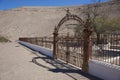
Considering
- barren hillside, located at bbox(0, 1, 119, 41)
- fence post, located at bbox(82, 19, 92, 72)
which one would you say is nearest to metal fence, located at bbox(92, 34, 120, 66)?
fence post, located at bbox(82, 19, 92, 72)

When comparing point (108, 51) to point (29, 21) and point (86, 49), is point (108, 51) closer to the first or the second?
point (86, 49)

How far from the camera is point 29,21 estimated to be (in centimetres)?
9212

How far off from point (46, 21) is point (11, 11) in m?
24.5

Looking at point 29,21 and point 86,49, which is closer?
point 86,49

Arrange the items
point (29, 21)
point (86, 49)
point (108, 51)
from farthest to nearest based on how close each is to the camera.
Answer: point (29, 21)
point (108, 51)
point (86, 49)

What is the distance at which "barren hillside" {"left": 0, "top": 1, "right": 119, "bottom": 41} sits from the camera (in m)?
78.2

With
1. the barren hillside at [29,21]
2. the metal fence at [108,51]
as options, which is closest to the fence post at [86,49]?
the metal fence at [108,51]

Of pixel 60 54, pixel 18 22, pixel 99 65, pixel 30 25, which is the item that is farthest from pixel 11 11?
pixel 99 65

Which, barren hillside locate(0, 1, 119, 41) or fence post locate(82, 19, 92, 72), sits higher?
barren hillside locate(0, 1, 119, 41)

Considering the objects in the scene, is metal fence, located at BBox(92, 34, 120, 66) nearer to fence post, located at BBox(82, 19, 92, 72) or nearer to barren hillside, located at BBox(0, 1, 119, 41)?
fence post, located at BBox(82, 19, 92, 72)

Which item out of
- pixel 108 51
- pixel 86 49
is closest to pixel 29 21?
pixel 108 51

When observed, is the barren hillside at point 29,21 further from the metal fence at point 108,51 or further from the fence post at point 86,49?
the fence post at point 86,49

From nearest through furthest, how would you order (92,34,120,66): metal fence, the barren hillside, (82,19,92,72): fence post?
(92,34,120,66): metal fence → (82,19,92,72): fence post → the barren hillside

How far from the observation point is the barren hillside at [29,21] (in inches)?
3080
